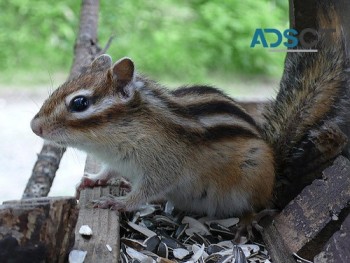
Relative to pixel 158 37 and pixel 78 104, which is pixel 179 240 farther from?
pixel 158 37

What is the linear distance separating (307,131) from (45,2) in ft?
18.6

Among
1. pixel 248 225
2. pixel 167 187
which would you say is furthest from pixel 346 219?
pixel 167 187

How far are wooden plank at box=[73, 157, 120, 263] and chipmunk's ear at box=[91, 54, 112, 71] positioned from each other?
50 cm

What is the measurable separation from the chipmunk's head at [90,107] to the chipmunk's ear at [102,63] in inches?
1.4

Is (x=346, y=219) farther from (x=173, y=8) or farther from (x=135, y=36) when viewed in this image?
(x=173, y=8)

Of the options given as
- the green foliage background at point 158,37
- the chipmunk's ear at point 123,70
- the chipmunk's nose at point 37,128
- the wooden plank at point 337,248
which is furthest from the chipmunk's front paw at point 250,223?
the green foliage background at point 158,37

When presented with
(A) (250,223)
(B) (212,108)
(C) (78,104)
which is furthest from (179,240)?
(C) (78,104)

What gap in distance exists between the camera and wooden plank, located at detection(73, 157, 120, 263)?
202cm

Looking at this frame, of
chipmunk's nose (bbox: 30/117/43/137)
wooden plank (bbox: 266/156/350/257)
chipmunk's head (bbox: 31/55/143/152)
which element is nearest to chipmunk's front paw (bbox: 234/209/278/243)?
wooden plank (bbox: 266/156/350/257)

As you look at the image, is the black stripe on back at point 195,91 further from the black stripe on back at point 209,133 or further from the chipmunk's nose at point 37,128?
the chipmunk's nose at point 37,128

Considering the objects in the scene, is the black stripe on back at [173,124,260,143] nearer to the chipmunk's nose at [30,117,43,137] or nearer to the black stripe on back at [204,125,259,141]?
the black stripe on back at [204,125,259,141]

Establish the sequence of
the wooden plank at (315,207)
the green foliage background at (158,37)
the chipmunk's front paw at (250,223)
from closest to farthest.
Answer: the wooden plank at (315,207), the chipmunk's front paw at (250,223), the green foliage background at (158,37)

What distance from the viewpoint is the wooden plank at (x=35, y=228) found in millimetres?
1737

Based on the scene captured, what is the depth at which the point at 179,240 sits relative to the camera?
249cm
